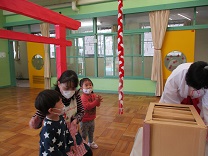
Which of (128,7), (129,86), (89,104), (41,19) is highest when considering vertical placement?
(128,7)

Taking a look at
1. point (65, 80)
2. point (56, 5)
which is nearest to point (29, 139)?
point (65, 80)

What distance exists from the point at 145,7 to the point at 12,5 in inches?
158

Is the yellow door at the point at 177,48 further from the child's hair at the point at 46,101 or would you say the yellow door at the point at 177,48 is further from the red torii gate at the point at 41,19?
the child's hair at the point at 46,101

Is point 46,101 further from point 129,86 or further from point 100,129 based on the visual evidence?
point 129,86

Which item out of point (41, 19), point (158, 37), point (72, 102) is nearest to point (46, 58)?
point (158, 37)

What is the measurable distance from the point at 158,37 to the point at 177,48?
0.52 metres

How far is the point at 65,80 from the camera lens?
3.91ft

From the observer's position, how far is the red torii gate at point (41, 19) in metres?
0.79

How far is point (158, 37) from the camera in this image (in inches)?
165

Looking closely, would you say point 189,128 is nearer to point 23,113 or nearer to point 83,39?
point 23,113

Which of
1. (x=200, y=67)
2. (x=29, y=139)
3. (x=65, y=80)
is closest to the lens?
(x=200, y=67)

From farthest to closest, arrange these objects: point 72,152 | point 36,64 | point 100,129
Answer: point 36,64 → point 100,129 → point 72,152

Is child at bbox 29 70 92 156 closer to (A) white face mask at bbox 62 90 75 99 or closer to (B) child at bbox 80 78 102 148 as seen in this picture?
(A) white face mask at bbox 62 90 75 99

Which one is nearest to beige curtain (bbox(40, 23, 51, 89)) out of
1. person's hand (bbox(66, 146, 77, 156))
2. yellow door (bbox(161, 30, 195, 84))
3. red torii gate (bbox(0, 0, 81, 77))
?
yellow door (bbox(161, 30, 195, 84))
